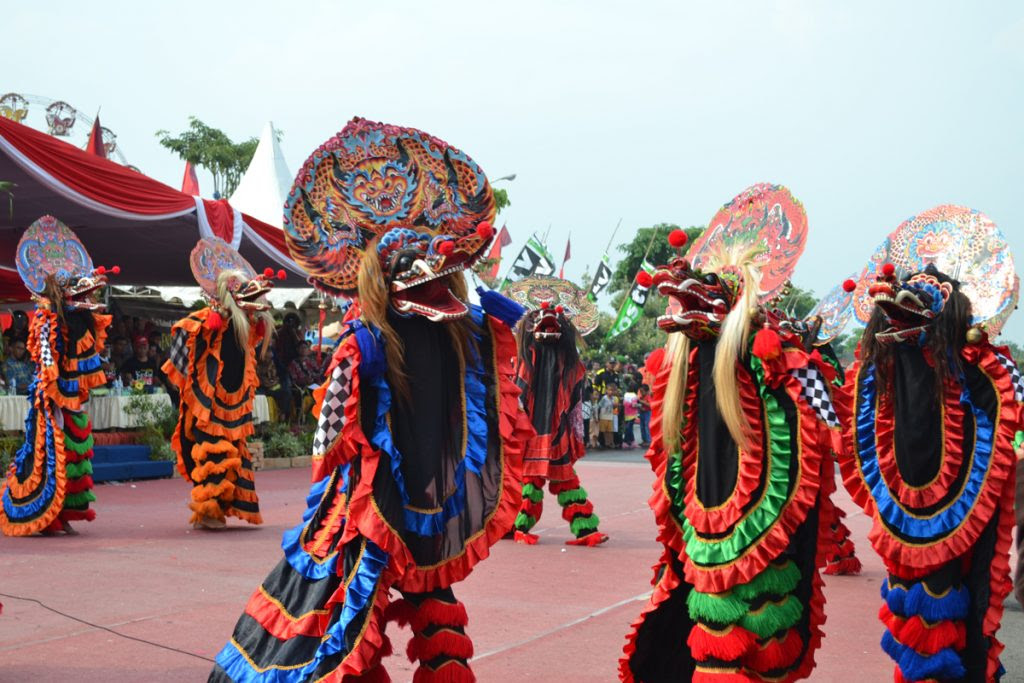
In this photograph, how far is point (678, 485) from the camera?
4246 millimetres

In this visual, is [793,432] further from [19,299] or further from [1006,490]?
[19,299]

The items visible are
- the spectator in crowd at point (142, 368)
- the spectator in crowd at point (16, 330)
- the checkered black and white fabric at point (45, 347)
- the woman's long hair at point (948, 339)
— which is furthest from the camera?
the spectator in crowd at point (142, 368)

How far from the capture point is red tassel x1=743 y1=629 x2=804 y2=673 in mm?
3797

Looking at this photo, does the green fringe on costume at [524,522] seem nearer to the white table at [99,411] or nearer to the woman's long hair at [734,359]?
the woman's long hair at [734,359]

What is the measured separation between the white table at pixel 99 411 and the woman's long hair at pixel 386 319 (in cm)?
1051

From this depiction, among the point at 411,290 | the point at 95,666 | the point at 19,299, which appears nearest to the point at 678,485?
the point at 411,290

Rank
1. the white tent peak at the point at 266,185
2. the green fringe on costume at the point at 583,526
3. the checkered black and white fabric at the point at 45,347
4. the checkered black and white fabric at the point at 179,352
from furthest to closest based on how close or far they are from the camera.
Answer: the white tent peak at the point at 266,185 → the checkered black and white fabric at the point at 179,352 → the green fringe on costume at the point at 583,526 → the checkered black and white fabric at the point at 45,347

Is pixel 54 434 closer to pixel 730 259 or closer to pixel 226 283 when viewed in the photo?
pixel 226 283

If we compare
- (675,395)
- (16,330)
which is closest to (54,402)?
(16,330)

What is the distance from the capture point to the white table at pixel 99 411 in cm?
1305

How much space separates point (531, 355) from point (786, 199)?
540 centimetres

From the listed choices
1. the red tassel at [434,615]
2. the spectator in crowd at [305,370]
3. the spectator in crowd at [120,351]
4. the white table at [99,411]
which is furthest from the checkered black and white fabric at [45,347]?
the spectator in crowd at [305,370]

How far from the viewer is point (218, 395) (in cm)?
967

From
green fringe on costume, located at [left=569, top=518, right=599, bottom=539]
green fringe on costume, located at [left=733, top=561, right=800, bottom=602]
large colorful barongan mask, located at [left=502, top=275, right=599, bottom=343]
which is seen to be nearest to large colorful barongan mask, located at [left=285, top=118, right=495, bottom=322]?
green fringe on costume, located at [left=733, top=561, right=800, bottom=602]
